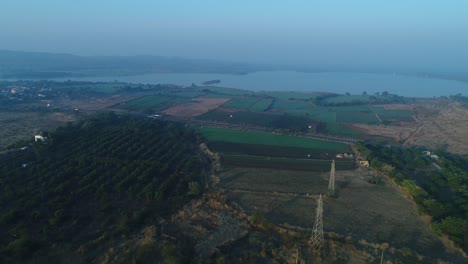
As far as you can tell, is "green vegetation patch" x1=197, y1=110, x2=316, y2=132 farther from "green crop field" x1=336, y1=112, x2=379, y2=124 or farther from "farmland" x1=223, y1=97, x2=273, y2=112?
"green crop field" x1=336, y1=112, x2=379, y2=124

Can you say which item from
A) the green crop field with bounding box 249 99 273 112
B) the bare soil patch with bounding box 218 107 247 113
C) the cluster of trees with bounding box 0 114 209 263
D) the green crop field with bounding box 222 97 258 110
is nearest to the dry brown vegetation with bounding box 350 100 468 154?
the green crop field with bounding box 249 99 273 112

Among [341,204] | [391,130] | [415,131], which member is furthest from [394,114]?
[341,204]

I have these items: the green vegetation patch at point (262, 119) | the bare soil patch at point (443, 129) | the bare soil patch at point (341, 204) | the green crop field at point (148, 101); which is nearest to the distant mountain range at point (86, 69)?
the green crop field at point (148, 101)

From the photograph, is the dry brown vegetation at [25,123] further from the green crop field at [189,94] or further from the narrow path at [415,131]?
the narrow path at [415,131]

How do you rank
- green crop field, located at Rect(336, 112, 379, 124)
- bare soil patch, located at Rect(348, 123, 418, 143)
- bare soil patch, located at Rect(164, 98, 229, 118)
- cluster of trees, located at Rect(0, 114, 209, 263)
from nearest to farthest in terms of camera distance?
1. cluster of trees, located at Rect(0, 114, 209, 263)
2. bare soil patch, located at Rect(348, 123, 418, 143)
3. green crop field, located at Rect(336, 112, 379, 124)
4. bare soil patch, located at Rect(164, 98, 229, 118)

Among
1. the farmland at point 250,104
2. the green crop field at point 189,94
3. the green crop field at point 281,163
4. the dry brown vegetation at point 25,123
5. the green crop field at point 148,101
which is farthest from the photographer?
the green crop field at point 189,94

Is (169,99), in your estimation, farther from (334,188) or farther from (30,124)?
(334,188)
